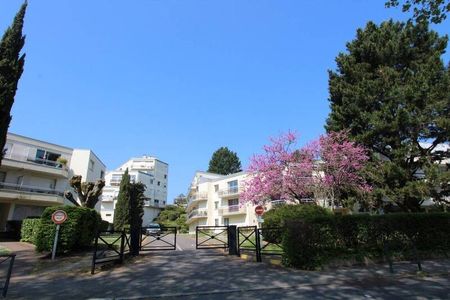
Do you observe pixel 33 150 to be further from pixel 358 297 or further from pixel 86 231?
pixel 358 297

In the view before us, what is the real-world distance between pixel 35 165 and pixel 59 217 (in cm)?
2284

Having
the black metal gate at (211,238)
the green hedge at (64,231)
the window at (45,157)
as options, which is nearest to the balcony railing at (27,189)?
the window at (45,157)

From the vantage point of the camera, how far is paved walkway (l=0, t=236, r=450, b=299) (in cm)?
710

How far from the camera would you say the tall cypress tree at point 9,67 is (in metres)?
15.6

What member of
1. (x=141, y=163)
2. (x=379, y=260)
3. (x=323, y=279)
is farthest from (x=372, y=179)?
(x=141, y=163)

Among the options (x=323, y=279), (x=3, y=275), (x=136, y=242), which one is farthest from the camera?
(x=136, y=242)

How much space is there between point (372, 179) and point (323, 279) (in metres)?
15.3

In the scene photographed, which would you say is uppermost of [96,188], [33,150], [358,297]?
[33,150]

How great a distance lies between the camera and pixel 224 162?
7569 centimetres

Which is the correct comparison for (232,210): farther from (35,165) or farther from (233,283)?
(233,283)

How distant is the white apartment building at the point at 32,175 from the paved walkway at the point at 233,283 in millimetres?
24287

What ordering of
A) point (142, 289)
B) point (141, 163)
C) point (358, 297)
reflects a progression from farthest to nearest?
point (141, 163), point (142, 289), point (358, 297)

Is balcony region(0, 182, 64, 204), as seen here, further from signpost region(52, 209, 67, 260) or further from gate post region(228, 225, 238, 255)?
gate post region(228, 225, 238, 255)

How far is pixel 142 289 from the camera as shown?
25.3ft
